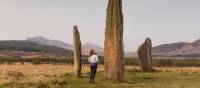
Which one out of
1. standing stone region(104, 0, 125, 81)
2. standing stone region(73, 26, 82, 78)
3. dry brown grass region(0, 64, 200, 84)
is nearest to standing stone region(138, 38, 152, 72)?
dry brown grass region(0, 64, 200, 84)

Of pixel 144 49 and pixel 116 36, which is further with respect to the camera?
pixel 144 49

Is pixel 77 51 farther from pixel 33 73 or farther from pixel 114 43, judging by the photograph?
pixel 33 73

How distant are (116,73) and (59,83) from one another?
4.70 metres

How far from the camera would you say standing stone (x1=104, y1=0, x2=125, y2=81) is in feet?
104

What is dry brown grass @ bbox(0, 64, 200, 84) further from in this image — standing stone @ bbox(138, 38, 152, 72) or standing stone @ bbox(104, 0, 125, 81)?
standing stone @ bbox(104, 0, 125, 81)

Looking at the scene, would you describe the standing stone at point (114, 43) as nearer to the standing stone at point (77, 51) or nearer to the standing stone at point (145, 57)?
the standing stone at point (77, 51)

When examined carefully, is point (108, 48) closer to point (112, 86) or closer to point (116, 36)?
point (116, 36)

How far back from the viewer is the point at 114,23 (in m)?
32.0

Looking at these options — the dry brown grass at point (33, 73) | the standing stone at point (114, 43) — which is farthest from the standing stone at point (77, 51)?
the standing stone at point (114, 43)

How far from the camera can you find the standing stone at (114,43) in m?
31.8

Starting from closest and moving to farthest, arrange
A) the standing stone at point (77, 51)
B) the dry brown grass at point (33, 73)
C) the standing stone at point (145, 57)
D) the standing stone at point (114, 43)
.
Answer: the standing stone at point (114, 43) → the dry brown grass at point (33, 73) → the standing stone at point (77, 51) → the standing stone at point (145, 57)

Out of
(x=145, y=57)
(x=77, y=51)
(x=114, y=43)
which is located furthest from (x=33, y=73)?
(x=114, y=43)

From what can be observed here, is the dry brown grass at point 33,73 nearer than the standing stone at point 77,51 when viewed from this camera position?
Yes

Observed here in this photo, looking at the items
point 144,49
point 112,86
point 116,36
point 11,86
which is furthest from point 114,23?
point 144,49
